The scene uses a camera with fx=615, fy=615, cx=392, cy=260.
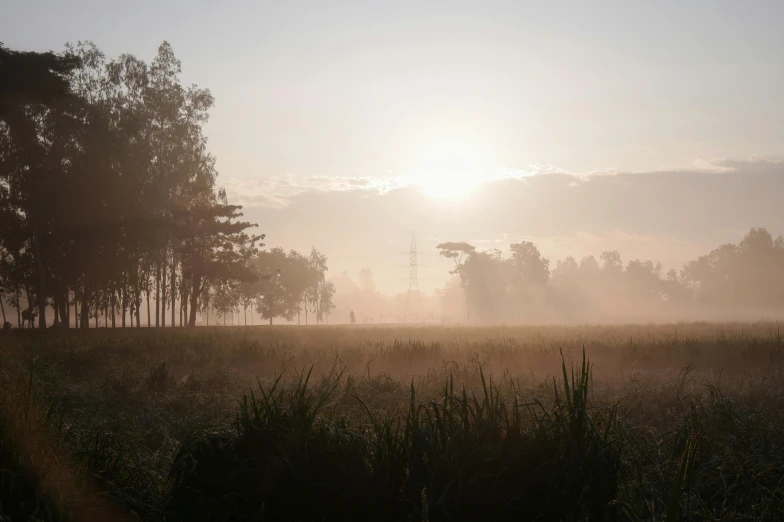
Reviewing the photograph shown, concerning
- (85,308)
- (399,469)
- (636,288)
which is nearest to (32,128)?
(85,308)

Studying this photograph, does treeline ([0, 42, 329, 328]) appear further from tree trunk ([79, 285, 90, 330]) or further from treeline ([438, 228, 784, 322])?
treeline ([438, 228, 784, 322])

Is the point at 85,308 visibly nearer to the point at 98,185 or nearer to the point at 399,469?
the point at 98,185

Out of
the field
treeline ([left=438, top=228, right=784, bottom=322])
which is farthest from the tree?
treeline ([left=438, top=228, right=784, bottom=322])

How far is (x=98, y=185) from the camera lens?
31047 mm

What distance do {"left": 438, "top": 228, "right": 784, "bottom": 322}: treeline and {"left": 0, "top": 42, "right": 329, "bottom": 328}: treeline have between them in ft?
169

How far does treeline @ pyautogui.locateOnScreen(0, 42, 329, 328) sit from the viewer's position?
28.5 metres

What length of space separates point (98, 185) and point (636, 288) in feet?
390

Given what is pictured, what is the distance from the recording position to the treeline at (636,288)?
92438 mm

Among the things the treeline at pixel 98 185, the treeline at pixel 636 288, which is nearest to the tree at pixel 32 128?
the treeline at pixel 98 185

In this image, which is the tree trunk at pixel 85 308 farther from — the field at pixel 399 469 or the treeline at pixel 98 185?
the field at pixel 399 469

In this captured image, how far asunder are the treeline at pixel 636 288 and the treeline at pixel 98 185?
5140cm

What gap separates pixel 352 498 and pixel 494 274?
92094 mm

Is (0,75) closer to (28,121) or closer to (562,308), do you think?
(28,121)

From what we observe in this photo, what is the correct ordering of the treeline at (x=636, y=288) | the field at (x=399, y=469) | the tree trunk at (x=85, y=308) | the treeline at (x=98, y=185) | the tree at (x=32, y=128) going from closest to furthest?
the field at (x=399, y=469)
the tree at (x=32, y=128)
the treeline at (x=98, y=185)
the tree trunk at (x=85, y=308)
the treeline at (x=636, y=288)
